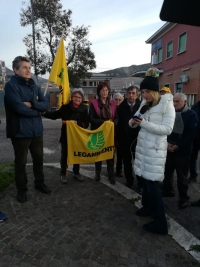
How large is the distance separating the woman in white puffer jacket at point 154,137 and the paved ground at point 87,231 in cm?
33

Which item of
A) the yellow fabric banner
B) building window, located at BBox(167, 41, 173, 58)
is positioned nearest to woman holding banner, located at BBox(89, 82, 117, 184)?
the yellow fabric banner

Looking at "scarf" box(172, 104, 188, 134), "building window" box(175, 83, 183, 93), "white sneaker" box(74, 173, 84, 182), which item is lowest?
"white sneaker" box(74, 173, 84, 182)

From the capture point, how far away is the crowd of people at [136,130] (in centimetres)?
262

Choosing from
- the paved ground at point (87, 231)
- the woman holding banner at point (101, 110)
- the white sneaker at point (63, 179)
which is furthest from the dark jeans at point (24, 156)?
the woman holding banner at point (101, 110)

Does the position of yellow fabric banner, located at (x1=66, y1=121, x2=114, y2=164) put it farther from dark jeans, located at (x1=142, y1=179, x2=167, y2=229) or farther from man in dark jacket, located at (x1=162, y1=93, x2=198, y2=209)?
dark jeans, located at (x1=142, y1=179, x2=167, y2=229)

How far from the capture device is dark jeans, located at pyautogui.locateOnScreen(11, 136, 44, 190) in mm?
3330

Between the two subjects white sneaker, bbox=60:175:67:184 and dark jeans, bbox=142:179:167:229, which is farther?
white sneaker, bbox=60:175:67:184

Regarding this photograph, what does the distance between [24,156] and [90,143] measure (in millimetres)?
1292

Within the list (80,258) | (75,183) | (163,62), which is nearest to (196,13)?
(80,258)

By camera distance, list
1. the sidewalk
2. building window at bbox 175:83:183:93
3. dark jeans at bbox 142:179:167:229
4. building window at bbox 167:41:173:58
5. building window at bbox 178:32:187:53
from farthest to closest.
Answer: building window at bbox 167:41:173:58 < building window at bbox 175:83:183:93 < building window at bbox 178:32:187:53 < dark jeans at bbox 142:179:167:229 < the sidewalk

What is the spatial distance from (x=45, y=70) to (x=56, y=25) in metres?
4.43

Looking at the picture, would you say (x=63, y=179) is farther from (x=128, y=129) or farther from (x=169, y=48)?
(x=169, y=48)

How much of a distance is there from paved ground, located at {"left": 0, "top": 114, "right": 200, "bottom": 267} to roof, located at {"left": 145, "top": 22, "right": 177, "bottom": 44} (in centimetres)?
1664

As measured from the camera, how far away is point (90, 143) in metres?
4.13
